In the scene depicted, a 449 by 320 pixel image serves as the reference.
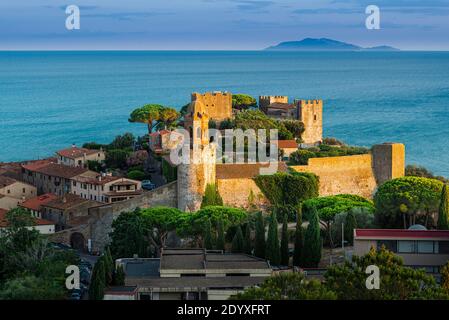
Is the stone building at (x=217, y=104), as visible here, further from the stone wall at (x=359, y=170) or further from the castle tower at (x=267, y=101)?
the stone wall at (x=359, y=170)

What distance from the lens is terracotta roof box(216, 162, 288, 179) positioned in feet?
126

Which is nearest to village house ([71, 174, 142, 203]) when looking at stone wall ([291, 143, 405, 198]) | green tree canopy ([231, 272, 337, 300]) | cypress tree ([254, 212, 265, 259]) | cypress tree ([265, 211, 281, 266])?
stone wall ([291, 143, 405, 198])

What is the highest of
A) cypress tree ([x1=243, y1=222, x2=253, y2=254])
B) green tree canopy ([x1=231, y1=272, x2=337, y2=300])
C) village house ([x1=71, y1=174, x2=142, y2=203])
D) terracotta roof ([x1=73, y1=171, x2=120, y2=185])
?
terracotta roof ([x1=73, y1=171, x2=120, y2=185])

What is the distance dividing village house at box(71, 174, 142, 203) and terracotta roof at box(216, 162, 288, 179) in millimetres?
3735

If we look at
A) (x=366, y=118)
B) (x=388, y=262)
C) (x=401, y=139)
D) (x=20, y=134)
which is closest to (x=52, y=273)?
(x=388, y=262)

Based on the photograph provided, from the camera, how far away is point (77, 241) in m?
37.3

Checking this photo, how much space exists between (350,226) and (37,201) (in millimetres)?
14533

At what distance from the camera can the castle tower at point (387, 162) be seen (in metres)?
41.8

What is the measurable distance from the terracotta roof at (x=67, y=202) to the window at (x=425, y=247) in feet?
52.5

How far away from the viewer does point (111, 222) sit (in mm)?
36750

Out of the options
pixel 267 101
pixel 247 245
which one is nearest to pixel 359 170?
pixel 247 245

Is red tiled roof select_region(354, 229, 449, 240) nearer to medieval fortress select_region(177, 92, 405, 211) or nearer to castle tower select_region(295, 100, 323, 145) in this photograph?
medieval fortress select_region(177, 92, 405, 211)

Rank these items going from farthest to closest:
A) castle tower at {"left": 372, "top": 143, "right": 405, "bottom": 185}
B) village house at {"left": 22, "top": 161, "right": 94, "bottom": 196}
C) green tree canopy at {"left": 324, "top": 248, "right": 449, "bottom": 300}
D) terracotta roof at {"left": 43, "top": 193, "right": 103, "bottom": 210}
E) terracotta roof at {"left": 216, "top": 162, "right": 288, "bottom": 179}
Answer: village house at {"left": 22, "top": 161, "right": 94, "bottom": 196}, castle tower at {"left": 372, "top": 143, "right": 405, "bottom": 185}, terracotta roof at {"left": 43, "top": 193, "right": 103, "bottom": 210}, terracotta roof at {"left": 216, "top": 162, "right": 288, "bottom": 179}, green tree canopy at {"left": 324, "top": 248, "right": 449, "bottom": 300}

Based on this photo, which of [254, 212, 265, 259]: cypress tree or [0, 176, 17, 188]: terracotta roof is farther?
[0, 176, 17, 188]: terracotta roof
